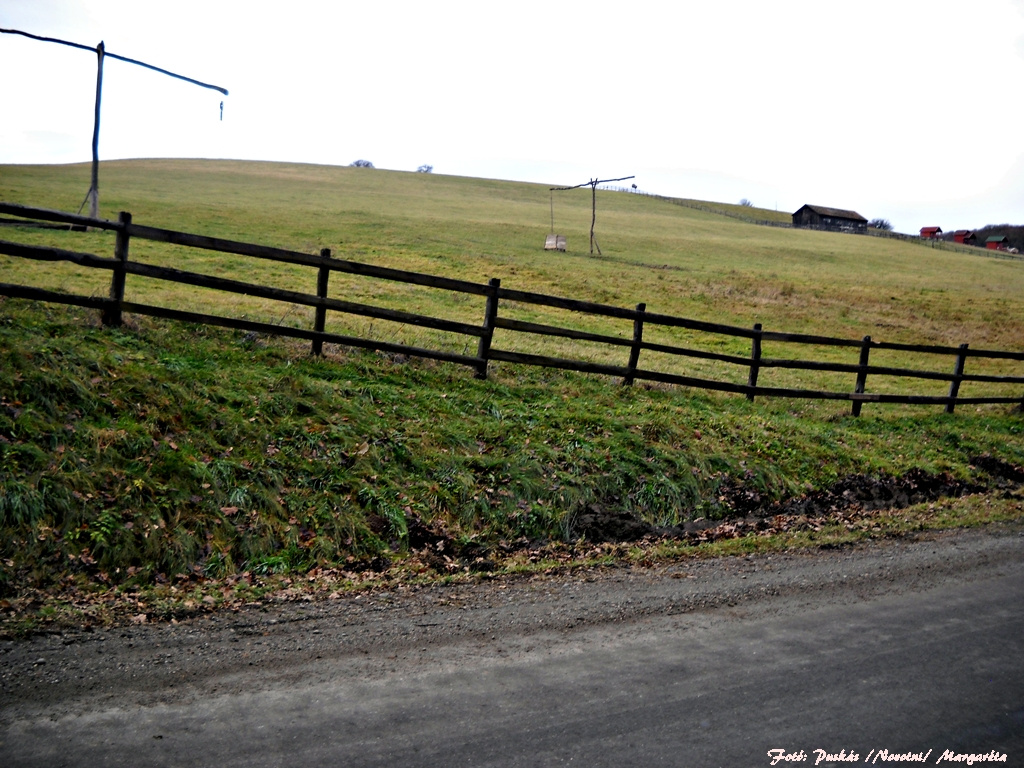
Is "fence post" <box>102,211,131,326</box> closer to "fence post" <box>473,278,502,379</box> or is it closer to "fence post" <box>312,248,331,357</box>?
"fence post" <box>312,248,331,357</box>

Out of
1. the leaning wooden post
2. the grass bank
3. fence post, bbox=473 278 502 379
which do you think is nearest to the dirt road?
the grass bank

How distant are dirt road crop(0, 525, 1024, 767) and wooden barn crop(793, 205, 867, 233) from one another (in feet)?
338

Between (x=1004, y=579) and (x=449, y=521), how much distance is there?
201 inches

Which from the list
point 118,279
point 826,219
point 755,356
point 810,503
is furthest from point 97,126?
point 826,219

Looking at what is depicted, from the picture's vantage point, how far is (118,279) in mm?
9914

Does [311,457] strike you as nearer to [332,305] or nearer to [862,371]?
[332,305]

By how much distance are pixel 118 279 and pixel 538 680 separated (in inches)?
301

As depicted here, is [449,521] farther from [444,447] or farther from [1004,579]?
[1004,579]

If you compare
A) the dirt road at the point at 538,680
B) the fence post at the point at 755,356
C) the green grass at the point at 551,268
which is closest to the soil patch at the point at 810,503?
the dirt road at the point at 538,680

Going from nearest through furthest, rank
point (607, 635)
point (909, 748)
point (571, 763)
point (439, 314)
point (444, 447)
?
point (571, 763) → point (909, 748) → point (607, 635) → point (444, 447) → point (439, 314)

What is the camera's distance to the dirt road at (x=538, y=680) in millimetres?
4137

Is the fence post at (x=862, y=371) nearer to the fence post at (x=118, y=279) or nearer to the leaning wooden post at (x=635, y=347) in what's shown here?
the leaning wooden post at (x=635, y=347)

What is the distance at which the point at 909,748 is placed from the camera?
14.4 feet

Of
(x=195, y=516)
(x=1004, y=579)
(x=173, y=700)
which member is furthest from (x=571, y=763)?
(x=1004, y=579)
